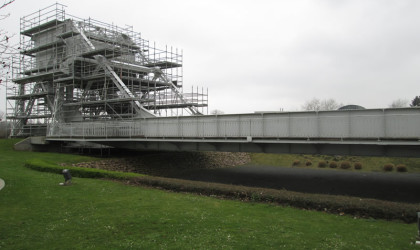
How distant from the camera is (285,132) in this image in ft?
65.6

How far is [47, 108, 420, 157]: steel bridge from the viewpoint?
17109 mm

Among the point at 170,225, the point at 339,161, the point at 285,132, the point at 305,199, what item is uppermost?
the point at 285,132

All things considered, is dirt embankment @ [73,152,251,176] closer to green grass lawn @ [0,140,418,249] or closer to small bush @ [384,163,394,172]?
green grass lawn @ [0,140,418,249]

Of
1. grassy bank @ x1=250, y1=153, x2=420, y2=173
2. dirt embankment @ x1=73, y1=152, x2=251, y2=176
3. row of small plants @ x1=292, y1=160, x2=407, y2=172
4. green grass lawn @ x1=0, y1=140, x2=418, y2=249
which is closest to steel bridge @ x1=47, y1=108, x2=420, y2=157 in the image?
dirt embankment @ x1=73, y1=152, x2=251, y2=176

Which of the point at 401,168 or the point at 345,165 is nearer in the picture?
the point at 401,168

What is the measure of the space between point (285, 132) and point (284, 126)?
0.37 meters

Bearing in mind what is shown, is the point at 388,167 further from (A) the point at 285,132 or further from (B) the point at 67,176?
(B) the point at 67,176

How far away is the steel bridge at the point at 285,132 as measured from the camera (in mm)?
17109

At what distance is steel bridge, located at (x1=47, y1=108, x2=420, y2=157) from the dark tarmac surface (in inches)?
136

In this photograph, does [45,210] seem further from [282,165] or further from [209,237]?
[282,165]

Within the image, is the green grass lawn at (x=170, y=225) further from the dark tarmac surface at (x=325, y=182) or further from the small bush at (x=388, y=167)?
the small bush at (x=388, y=167)

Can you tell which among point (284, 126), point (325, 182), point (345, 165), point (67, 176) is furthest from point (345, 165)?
point (67, 176)

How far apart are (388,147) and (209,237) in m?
13.8

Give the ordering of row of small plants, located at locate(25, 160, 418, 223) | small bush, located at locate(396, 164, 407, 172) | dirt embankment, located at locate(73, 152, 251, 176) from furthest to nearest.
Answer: small bush, located at locate(396, 164, 407, 172) < dirt embankment, located at locate(73, 152, 251, 176) < row of small plants, located at locate(25, 160, 418, 223)
